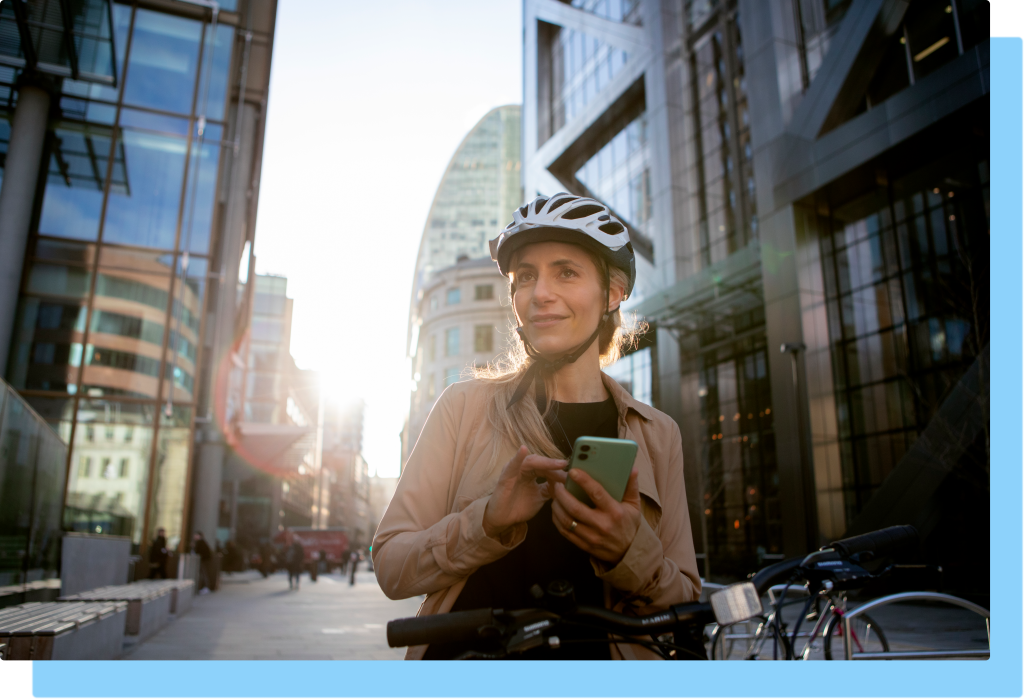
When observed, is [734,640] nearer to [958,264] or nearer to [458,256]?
[458,256]

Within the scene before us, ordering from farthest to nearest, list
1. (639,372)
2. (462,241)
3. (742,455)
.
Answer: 1. (639,372)
2. (742,455)
3. (462,241)

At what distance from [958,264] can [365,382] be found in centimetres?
978

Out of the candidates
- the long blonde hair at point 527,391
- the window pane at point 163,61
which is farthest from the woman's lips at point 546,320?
the window pane at point 163,61

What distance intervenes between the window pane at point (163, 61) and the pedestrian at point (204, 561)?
11.0m

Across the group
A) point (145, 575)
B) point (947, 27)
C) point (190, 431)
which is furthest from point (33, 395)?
point (947, 27)

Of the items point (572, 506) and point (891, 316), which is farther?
point (891, 316)

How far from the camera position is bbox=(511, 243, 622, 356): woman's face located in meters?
2.00

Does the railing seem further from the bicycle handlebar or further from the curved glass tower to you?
the bicycle handlebar

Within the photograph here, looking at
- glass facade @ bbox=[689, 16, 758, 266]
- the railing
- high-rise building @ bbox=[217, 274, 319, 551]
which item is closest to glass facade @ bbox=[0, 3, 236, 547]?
the railing

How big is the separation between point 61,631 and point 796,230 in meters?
13.4

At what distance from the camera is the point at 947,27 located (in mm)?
7090

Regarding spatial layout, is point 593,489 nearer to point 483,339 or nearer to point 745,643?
point 745,643

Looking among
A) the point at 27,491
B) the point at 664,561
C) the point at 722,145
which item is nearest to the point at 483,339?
the point at 27,491

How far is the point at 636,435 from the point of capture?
78.0 inches
